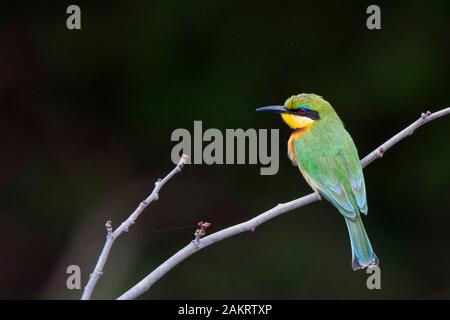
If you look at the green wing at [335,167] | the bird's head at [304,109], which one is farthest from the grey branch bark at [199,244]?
the bird's head at [304,109]

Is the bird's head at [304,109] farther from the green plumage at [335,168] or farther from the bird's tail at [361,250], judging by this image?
the bird's tail at [361,250]

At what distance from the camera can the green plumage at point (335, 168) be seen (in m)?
2.54

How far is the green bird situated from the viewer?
2.54m

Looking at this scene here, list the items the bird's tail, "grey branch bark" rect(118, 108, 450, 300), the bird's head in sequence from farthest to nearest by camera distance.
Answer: the bird's head, the bird's tail, "grey branch bark" rect(118, 108, 450, 300)

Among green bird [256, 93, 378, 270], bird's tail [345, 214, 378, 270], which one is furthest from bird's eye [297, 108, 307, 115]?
bird's tail [345, 214, 378, 270]

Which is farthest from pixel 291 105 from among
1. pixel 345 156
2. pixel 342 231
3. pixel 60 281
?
pixel 60 281

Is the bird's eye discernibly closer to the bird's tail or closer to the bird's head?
the bird's head

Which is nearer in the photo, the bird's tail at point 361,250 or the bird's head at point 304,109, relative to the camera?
the bird's tail at point 361,250

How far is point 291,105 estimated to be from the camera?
271 cm

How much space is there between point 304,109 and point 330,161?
0.22m

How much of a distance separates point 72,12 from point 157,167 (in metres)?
0.99

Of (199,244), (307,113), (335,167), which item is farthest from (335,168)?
(199,244)

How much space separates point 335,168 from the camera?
8.57 ft

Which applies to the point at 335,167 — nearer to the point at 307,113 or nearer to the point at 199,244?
the point at 307,113
